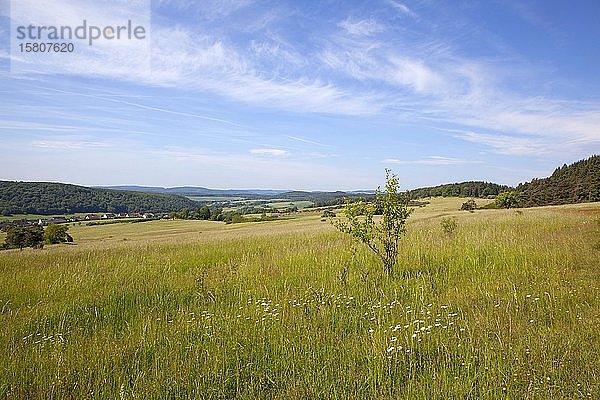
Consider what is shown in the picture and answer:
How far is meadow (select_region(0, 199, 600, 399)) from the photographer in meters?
3.63

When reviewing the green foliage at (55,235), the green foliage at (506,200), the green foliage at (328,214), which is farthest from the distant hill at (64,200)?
the green foliage at (506,200)

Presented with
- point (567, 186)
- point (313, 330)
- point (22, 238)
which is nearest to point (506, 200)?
point (567, 186)

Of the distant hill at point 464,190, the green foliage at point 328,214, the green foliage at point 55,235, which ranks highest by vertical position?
the distant hill at point 464,190

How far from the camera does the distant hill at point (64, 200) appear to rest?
85188 mm

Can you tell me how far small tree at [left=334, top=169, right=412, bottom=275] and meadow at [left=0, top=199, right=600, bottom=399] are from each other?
672 millimetres

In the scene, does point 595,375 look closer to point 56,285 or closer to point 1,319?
point 1,319

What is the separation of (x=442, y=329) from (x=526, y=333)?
95 centimetres

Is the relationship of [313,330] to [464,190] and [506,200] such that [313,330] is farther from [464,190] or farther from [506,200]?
[464,190]

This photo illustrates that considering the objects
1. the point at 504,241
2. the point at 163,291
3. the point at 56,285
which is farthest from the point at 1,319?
the point at 504,241

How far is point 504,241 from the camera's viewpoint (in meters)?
10.5

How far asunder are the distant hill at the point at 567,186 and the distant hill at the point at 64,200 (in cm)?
10658

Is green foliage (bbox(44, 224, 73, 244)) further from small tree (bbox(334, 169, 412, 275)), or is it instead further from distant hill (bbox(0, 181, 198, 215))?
small tree (bbox(334, 169, 412, 275))

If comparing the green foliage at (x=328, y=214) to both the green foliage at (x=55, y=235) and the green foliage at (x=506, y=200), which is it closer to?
the green foliage at (x=506, y=200)

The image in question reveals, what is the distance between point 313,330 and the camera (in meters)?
4.87
